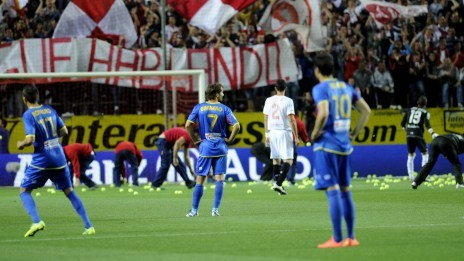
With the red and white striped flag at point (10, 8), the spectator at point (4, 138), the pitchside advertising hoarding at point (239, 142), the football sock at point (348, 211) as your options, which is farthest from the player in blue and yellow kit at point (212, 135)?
the spectator at point (4, 138)

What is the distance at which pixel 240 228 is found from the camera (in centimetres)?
1691

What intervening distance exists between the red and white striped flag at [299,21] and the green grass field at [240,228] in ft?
27.5

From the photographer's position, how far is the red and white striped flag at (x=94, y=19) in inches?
1266

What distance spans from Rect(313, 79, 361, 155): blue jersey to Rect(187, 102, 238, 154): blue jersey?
19.5 ft

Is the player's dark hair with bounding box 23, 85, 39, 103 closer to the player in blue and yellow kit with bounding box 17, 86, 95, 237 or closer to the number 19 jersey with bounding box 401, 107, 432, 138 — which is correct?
the player in blue and yellow kit with bounding box 17, 86, 95, 237

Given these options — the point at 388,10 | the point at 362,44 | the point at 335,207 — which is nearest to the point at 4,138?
→ the point at 362,44

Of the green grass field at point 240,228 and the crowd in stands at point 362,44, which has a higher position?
the crowd in stands at point 362,44

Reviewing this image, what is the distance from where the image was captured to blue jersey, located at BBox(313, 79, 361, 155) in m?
13.5

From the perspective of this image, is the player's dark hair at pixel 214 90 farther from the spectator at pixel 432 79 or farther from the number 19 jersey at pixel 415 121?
the spectator at pixel 432 79

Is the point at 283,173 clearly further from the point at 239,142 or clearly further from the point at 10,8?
the point at 10,8

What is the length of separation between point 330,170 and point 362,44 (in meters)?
22.6

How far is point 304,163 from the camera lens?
33031mm

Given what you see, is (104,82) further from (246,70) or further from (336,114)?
(336,114)

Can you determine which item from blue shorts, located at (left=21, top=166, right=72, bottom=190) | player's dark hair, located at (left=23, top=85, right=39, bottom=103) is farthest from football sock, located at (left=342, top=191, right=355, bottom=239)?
player's dark hair, located at (left=23, top=85, right=39, bottom=103)
